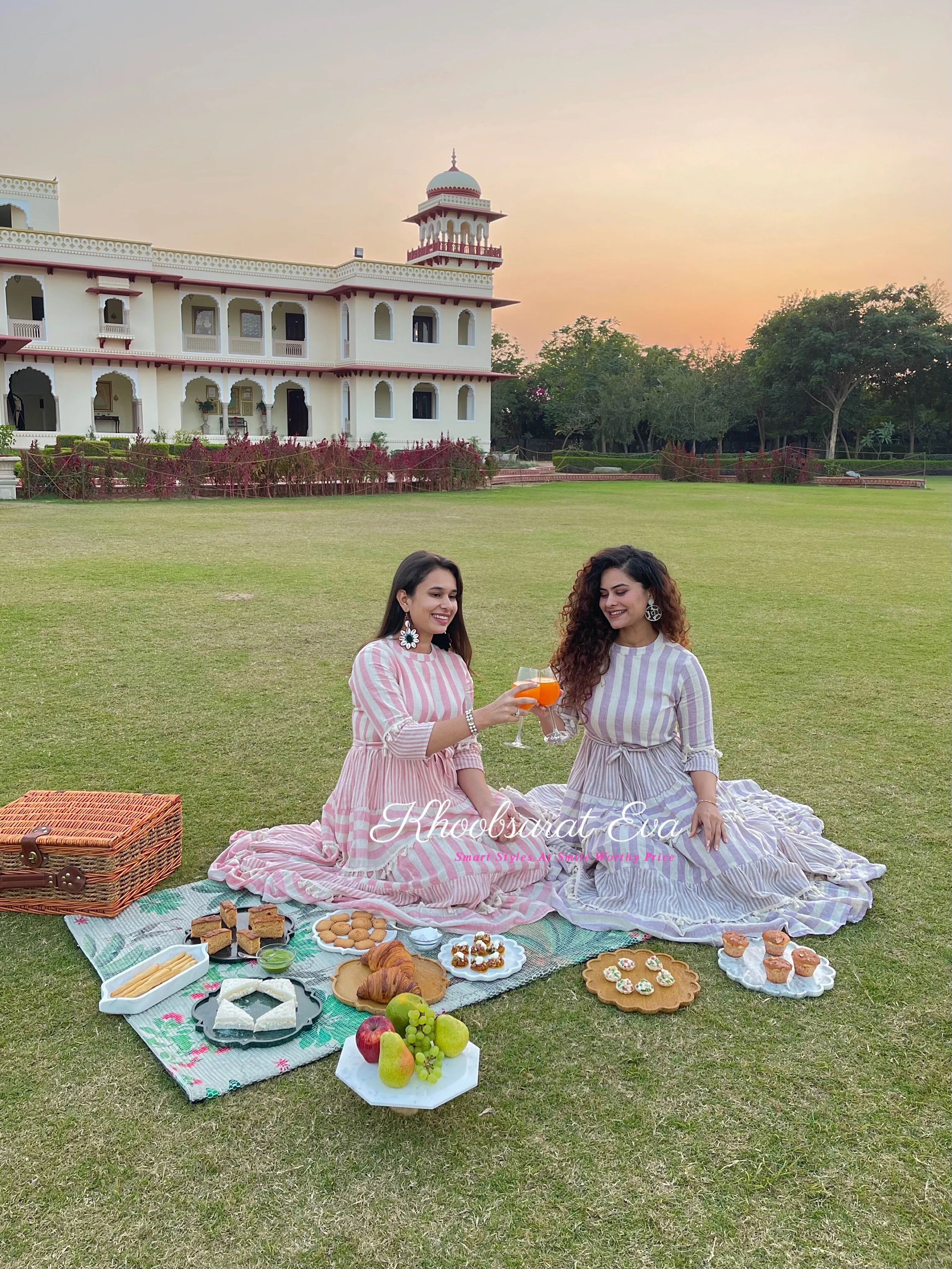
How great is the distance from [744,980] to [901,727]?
11.0ft

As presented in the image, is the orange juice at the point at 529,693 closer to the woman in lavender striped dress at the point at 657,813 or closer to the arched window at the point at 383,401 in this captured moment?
the woman in lavender striped dress at the point at 657,813

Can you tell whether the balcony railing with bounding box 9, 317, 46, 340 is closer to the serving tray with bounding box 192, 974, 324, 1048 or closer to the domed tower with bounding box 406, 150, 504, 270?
the domed tower with bounding box 406, 150, 504, 270

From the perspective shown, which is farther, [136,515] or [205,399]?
[205,399]

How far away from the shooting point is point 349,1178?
221 cm

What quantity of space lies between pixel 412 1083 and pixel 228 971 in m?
0.98

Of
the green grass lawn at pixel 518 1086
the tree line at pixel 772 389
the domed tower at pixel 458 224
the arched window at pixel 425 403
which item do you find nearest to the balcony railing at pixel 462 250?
the domed tower at pixel 458 224

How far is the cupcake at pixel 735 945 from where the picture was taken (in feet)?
10.5

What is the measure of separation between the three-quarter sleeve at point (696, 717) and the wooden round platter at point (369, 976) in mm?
1282

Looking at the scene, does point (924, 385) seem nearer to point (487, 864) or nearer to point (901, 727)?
point (901, 727)

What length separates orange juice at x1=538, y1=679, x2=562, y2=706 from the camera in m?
3.56

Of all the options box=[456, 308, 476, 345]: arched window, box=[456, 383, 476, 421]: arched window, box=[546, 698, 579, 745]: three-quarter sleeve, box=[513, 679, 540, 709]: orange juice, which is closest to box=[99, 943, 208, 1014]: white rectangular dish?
box=[513, 679, 540, 709]: orange juice

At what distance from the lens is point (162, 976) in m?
2.97

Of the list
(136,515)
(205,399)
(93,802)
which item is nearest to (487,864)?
(93,802)

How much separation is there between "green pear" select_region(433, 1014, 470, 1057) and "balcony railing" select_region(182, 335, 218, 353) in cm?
3556
